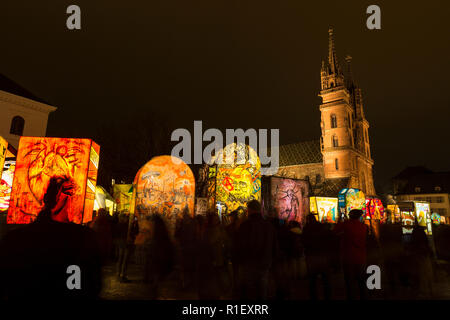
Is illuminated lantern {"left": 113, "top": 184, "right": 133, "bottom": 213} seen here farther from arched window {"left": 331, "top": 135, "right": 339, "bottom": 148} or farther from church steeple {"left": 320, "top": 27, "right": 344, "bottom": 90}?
church steeple {"left": 320, "top": 27, "right": 344, "bottom": 90}

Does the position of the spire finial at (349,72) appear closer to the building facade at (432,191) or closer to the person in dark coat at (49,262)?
the building facade at (432,191)

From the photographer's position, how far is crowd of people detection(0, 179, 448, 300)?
2.23m

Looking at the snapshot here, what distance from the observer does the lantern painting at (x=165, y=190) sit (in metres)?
9.42

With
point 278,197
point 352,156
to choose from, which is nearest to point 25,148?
point 278,197

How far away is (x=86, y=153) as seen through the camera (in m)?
9.37

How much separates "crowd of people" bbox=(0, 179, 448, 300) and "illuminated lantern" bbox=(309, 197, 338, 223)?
24.8 feet

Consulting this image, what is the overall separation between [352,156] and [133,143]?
2074 inches

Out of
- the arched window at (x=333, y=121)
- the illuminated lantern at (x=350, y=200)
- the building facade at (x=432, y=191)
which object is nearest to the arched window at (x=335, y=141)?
the arched window at (x=333, y=121)

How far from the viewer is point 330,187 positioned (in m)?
61.1

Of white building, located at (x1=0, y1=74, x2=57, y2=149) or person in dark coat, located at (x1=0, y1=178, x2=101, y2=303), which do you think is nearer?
person in dark coat, located at (x1=0, y1=178, x2=101, y2=303)

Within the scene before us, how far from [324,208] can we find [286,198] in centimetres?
810

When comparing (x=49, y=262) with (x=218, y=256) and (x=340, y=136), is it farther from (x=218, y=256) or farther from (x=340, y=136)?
(x=340, y=136)

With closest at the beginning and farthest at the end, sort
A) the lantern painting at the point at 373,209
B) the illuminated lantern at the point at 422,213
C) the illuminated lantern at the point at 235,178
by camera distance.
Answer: the illuminated lantern at the point at 235,178
the illuminated lantern at the point at 422,213
the lantern painting at the point at 373,209

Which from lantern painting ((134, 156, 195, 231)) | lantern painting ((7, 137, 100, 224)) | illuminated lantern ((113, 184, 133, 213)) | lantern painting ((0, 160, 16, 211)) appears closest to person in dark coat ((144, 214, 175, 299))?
lantern painting ((134, 156, 195, 231))
